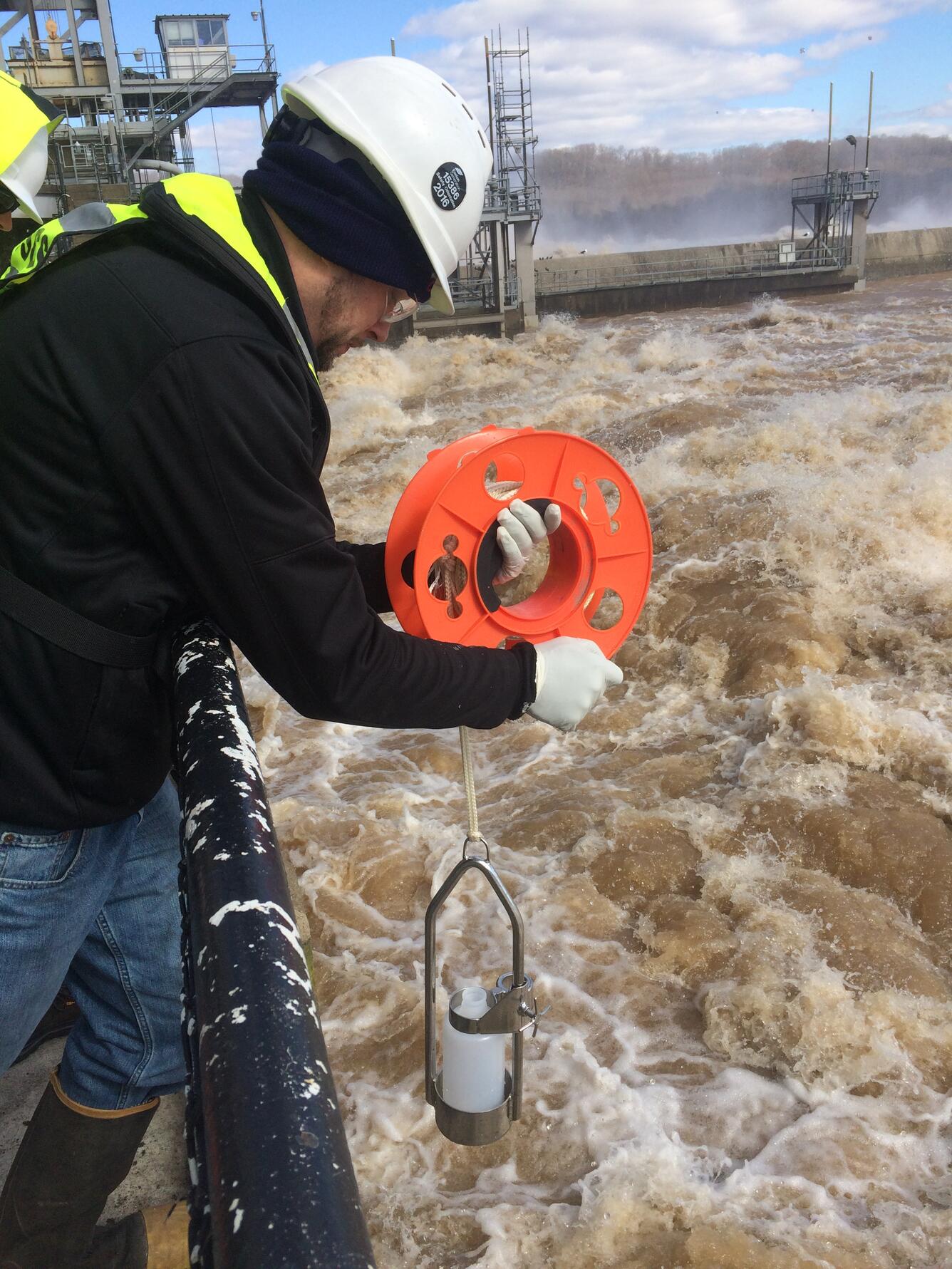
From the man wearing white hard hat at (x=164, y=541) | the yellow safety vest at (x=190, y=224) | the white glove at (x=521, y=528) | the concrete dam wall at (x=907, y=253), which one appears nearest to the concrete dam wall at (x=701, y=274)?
the concrete dam wall at (x=907, y=253)

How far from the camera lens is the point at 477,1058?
6.43ft

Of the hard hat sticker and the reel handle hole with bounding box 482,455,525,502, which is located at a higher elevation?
the hard hat sticker

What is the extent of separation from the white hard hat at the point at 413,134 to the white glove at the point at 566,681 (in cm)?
72

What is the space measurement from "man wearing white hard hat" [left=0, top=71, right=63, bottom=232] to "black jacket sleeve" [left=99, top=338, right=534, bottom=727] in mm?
2653

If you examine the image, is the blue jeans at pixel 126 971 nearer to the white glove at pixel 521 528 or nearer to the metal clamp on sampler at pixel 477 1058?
the metal clamp on sampler at pixel 477 1058

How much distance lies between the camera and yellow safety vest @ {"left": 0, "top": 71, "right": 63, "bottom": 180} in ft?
11.2

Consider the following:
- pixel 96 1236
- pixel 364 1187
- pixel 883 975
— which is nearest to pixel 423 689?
pixel 96 1236

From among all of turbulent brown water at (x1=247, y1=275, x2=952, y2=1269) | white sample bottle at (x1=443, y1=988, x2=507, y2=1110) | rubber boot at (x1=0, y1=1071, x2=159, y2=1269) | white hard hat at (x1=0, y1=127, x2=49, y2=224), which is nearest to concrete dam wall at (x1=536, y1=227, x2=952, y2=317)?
turbulent brown water at (x1=247, y1=275, x2=952, y2=1269)

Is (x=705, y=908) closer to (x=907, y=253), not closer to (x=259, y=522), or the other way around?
(x=259, y=522)

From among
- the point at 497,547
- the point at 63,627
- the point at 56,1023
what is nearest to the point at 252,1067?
the point at 63,627

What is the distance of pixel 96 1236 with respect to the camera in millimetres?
2225

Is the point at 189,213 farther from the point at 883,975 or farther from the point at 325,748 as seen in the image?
the point at 325,748

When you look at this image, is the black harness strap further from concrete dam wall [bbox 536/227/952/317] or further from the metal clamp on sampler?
concrete dam wall [bbox 536/227/952/317]

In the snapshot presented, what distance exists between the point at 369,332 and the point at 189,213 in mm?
499
